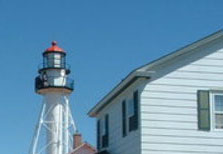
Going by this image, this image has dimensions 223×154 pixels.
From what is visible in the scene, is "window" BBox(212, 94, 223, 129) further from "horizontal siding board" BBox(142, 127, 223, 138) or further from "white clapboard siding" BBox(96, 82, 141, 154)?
"white clapboard siding" BBox(96, 82, 141, 154)

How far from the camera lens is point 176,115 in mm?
25172

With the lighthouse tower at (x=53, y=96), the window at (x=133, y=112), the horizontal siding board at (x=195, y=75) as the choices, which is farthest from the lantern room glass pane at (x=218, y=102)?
the lighthouse tower at (x=53, y=96)

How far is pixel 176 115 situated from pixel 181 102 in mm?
505

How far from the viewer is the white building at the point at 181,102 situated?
24.9 meters

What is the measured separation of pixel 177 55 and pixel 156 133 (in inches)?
113

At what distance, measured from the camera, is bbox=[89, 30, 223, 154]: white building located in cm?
2494

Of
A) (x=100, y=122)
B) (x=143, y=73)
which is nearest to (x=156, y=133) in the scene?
(x=143, y=73)

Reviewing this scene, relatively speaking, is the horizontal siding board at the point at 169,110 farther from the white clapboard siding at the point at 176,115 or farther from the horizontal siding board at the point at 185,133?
the horizontal siding board at the point at 185,133

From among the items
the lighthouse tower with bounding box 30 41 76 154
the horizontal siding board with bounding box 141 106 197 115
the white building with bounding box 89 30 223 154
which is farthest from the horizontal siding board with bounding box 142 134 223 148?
the lighthouse tower with bounding box 30 41 76 154

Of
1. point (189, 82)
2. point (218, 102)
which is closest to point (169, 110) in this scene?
point (189, 82)

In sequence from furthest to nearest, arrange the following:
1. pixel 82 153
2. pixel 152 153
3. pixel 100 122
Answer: pixel 82 153
pixel 100 122
pixel 152 153

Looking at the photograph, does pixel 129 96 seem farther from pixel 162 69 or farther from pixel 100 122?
pixel 100 122

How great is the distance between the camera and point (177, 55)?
83.7 feet

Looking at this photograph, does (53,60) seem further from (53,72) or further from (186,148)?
(186,148)
